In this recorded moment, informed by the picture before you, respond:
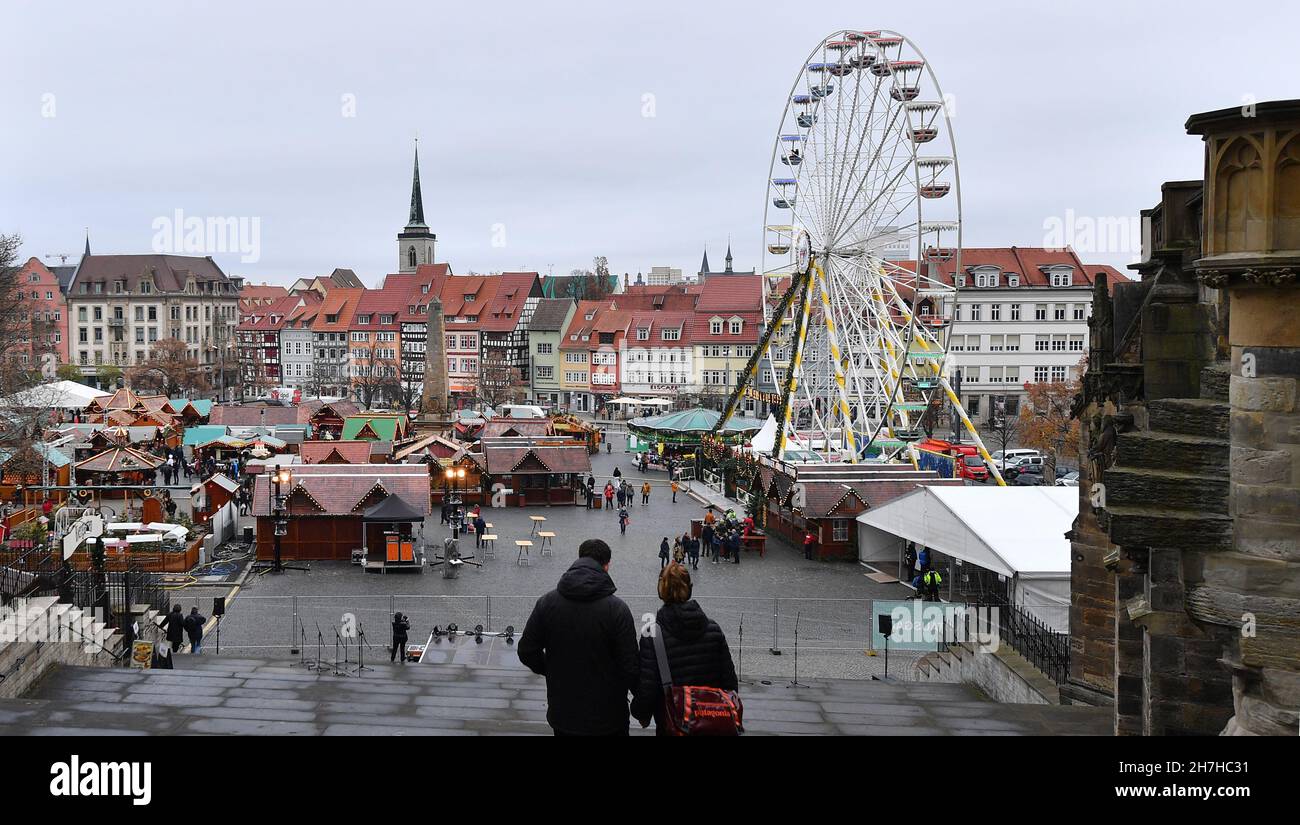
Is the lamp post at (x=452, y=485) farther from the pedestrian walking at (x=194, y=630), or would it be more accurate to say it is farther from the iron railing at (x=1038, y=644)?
the iron railing at (x=1038, y=644)

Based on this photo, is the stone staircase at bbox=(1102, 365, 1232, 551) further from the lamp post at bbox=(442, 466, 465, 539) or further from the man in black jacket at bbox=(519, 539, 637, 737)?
the lamp post at bbox=(442, 466, 465, 539)

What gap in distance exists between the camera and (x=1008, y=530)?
22.4 m

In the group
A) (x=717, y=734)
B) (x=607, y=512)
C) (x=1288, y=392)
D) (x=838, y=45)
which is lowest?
(x=607, y=512)

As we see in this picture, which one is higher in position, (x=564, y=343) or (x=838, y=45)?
(x=838, y=45)

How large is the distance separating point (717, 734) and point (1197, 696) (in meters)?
3.41

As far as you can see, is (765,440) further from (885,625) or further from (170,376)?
(170,376)

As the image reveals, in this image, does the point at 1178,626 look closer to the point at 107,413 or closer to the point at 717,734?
the point at 717,734

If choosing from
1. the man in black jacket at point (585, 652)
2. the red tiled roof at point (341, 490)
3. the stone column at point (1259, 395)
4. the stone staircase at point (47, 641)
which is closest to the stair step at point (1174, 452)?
the stone column at point (1259, 395)

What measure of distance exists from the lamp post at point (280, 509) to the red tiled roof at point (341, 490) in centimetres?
18

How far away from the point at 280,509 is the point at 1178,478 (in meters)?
26.2

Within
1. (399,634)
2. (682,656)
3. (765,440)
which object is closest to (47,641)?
(399,634)

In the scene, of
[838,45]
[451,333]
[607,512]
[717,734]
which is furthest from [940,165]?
[451,333]
